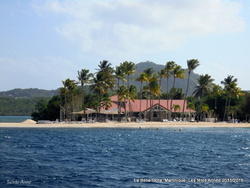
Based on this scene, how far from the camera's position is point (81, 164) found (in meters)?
24.0

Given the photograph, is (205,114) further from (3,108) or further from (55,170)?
(3,108)

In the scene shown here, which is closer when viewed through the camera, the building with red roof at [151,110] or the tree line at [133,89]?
the tree line at [133,89]

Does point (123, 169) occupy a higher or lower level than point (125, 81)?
lower

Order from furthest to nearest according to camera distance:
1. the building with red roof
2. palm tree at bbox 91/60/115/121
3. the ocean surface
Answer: the building with red roof, palm tree at bbox 91/60/115/121, the ocean surface

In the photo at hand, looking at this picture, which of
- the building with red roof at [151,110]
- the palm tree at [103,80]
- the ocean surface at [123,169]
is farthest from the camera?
the building with red roof at [151,110]

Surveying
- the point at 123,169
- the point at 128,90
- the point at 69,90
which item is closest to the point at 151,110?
the point at 128,90

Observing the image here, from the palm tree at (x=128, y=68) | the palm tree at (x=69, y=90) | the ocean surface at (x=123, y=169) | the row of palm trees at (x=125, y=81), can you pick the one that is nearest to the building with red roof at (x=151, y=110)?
the row of palm trees at (x=125, y=81)

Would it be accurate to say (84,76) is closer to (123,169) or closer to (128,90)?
(128,90)

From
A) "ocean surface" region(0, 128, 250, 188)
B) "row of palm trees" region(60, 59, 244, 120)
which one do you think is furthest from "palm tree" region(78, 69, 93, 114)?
"ocean surface" region(0, 128, 250, 188)

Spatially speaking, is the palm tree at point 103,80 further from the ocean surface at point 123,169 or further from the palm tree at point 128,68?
the ocean surface at point 123,169

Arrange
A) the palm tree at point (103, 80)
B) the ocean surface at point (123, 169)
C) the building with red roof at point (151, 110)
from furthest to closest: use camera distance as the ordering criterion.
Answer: the building with red roof at point (151, 110) < the palm tree at point (103, 80) < the ocean surface at point (123, 169)

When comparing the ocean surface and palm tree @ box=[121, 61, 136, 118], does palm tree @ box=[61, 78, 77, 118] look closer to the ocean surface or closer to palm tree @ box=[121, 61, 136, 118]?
palm tree @ box=[121, 61, 136, 118]

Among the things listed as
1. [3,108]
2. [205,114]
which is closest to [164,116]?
[205,114]

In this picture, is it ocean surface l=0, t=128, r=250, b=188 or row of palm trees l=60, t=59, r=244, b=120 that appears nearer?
ocean surface l=0, t=128, r=250, b=188
